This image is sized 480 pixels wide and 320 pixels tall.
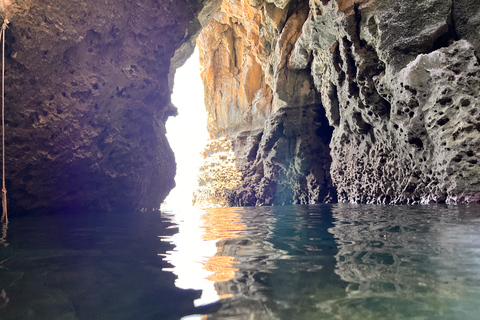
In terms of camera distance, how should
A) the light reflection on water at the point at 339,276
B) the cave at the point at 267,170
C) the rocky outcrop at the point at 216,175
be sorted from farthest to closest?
the rocky outcrop at the point at 216,175 < the cave at the point at 267,170 < the light reflection on water at the point at 339,276

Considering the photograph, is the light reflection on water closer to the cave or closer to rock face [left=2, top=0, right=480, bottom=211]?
the cave

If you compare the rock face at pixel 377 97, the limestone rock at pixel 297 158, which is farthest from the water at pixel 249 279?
the limestone rock at pixel 297 158

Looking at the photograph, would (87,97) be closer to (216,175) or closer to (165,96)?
(165,96)

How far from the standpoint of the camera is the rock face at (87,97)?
6.35 meters

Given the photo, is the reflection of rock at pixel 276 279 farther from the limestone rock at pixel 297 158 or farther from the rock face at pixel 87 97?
the limestone rock at pixel 297 158

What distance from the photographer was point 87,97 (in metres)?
7.39

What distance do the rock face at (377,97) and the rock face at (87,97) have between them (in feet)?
16.9

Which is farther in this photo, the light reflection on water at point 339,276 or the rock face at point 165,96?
the rock face at point 165,96

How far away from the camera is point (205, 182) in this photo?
26953 millimetres

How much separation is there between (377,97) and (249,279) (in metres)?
9.04

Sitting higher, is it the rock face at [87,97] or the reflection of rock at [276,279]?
the rock face at [87,97]

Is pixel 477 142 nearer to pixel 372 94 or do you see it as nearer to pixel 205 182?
pixel 372 94

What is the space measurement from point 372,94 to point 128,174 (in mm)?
7594

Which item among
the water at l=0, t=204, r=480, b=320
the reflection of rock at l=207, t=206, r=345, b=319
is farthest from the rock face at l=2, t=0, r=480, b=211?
the reflection of rock at l=207, t=206, r=345, b=319
